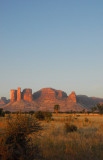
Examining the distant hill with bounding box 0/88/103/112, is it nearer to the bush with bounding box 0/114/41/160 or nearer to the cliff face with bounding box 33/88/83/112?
the cliff face with bounding box 33/88/83/112

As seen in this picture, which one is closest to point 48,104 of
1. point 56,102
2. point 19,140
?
point 56,102

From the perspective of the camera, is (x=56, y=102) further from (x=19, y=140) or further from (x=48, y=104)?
(x=19, y=140)

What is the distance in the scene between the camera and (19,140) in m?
5.61

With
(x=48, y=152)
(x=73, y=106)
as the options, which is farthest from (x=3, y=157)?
(x=73, y=106)

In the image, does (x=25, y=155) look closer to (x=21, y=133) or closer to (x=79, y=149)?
(x=21, y=133)

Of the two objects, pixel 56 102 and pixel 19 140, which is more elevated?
pixel 56 102

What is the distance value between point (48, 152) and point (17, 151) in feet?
6.85

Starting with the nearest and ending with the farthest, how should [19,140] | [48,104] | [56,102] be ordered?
[19,140]
[48,104]
[56,102]

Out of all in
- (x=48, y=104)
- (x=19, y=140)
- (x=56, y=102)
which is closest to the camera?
(x=19, y=140)

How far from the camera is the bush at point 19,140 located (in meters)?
5.01

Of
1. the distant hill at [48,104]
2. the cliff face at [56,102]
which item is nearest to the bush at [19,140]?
the distant hill at [48,104]

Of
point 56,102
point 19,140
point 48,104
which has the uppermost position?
point 56,102

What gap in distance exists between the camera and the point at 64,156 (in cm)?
656

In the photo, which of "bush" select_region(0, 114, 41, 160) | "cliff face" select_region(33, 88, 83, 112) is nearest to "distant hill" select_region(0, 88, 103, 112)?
"cliff face" select_region(33, 88, 83, 112)
